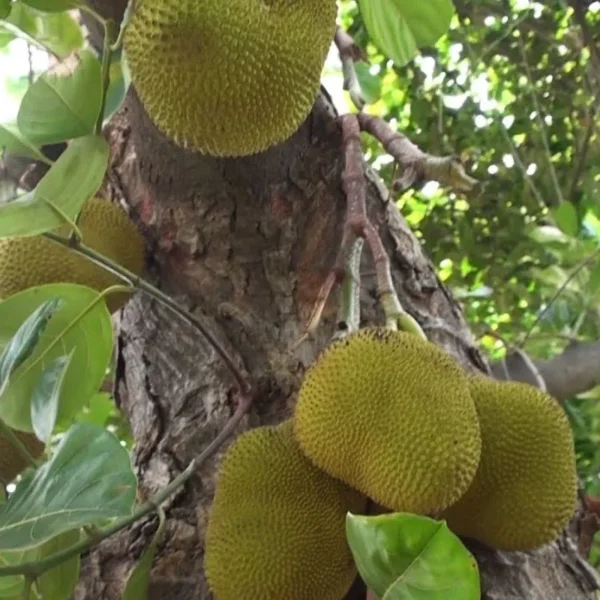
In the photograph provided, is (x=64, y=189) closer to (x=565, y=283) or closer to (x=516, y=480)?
(x=516, y=480)

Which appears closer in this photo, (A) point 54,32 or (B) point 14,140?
(B) point 14,140

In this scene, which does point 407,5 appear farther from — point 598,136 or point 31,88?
point 598,136

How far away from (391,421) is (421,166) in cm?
21

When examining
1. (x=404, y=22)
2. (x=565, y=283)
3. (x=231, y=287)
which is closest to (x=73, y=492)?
(x=231, y=287)

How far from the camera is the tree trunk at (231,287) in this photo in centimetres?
83

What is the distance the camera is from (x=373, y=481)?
2.05 feet

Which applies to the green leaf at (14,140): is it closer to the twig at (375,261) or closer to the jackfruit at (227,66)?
the jackfruit at (227,66)

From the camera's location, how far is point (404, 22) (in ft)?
2.77

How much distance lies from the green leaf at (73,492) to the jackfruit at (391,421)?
165mm

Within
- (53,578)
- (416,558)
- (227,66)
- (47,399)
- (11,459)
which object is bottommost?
(11,459)

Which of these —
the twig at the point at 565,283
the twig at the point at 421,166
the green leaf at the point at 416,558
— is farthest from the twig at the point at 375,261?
the twig at the point at 565,283

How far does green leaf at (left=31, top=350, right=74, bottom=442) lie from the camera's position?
2.05 feet

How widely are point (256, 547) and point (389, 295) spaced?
221 mm

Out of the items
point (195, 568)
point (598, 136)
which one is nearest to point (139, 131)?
point (195, 568)
